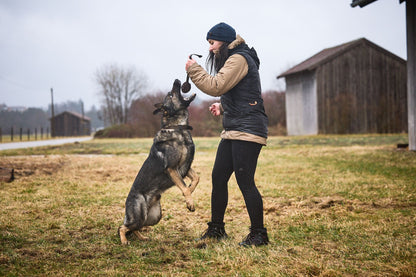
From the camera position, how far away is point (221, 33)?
132 inches

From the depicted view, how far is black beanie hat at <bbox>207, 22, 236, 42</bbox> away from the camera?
132 inches

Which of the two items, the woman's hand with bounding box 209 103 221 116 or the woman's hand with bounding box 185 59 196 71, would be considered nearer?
the woman's hand with bounding box 185 59 196 71

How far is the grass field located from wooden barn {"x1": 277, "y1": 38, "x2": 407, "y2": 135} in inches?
710

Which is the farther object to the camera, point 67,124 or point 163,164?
point 67,124

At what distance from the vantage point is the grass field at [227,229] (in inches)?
114

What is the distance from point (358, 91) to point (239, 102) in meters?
25.0

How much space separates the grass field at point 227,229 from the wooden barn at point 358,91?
1803 cm

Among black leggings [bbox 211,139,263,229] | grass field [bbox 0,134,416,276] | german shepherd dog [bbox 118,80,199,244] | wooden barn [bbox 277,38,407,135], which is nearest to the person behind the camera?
grass field [bbox 0,134,416,276]

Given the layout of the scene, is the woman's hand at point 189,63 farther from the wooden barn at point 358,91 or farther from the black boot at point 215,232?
the wooden barn at point 358,91

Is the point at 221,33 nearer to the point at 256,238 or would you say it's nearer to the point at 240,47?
the point at 240,47

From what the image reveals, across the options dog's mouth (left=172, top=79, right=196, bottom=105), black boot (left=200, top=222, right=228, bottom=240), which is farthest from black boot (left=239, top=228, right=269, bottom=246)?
dog's mouth (left=172, top=79, right=196, bottom=105)

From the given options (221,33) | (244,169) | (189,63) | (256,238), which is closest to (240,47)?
(221,33)

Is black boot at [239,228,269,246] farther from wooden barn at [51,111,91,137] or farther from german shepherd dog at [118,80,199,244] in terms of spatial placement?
wooden barn at [51,111,91,137]

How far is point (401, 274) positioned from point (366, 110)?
25.5 meters
